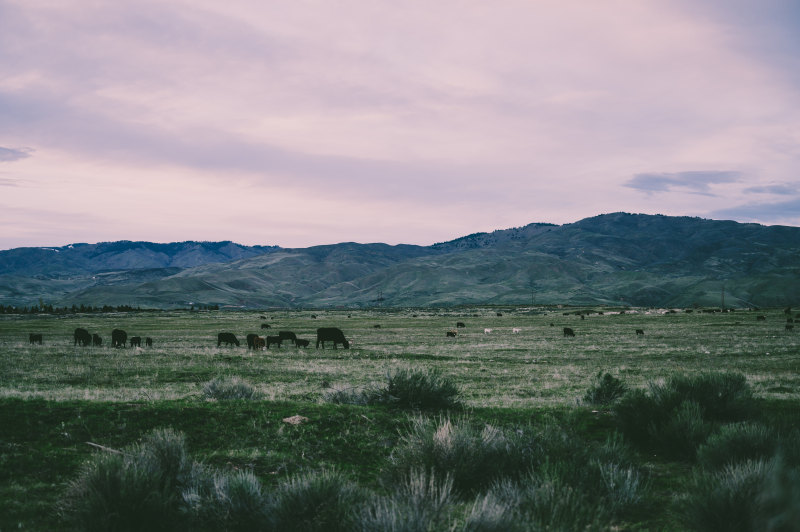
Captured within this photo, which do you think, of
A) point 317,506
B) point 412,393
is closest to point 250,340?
point 412,393

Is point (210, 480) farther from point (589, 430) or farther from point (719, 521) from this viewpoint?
point (589, 430)

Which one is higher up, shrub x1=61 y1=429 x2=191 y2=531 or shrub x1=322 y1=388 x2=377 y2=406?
shrub x1=61 y1=429 x2=191 y2=531

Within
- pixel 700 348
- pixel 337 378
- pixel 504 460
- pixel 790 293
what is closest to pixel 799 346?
pixel 700 348

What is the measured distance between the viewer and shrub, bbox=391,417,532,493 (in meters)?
6.75

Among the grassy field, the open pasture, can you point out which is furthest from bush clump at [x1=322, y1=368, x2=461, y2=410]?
the open pasture

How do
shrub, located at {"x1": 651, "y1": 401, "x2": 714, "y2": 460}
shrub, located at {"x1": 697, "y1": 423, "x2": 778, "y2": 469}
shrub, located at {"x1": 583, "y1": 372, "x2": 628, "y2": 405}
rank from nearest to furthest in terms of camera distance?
shrub, located at {"x1": 697, "y1": 423, "x2": 778, "y2": 469} < shrub, located at {"x1": 651, "y1": 401, "x2": 714, "y2": 460} < shrub, located at {"x1": 583, "y1": 372, "x2": 628, "y2": 405}

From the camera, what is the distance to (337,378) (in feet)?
67.3

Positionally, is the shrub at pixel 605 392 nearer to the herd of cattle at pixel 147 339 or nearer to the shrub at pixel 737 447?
the shrub at pixel 737 447

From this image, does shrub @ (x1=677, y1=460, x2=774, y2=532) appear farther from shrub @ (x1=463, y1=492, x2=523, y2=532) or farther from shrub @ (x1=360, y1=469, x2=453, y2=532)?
shrub @ (x1=360, y1=469, x2=453, y2=532)

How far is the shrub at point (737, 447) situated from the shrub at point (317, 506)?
4.86 metres

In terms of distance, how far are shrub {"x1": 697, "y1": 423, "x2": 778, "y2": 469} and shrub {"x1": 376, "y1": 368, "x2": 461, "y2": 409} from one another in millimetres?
5583

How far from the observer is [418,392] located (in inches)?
460

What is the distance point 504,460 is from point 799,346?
34.8 meters

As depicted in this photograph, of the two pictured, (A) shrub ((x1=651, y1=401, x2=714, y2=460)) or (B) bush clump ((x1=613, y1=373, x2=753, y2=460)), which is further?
(B) bush clump ((x1=613, y1=373, x2=753, y2=460))
